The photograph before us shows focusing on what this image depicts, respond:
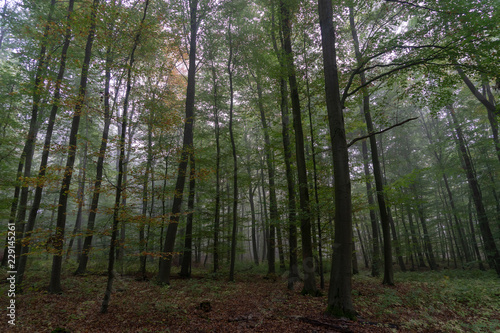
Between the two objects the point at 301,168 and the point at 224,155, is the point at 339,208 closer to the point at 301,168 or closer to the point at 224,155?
the point at 301,168

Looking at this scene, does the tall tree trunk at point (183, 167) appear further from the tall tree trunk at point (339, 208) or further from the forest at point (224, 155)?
the tall tree trunk at point (339, 208)

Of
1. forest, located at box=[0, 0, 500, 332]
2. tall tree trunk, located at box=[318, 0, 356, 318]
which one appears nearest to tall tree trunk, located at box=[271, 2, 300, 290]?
forest, located at box=[0, 0, 500, 332]

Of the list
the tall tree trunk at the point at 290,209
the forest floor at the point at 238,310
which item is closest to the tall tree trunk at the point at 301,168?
the tall tree trunk at the point at 290,209

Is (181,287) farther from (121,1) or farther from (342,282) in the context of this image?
(121,1)

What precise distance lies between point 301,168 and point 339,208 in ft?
10.1

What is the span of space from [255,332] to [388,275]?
772 centimetres

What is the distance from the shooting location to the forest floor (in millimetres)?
5020

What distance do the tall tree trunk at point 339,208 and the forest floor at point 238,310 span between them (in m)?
0.43

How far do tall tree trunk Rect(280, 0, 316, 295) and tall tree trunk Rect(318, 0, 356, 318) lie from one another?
2.05m

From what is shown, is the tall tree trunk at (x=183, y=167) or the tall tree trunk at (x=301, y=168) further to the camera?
the tall tree trunk at (x=183, y=167)

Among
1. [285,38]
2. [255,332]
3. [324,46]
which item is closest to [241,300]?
[255,332]

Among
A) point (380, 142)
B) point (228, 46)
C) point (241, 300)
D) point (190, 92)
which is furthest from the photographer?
point (380, 142)

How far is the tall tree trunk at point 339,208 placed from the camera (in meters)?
5.08

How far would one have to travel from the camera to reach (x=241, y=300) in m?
7.27
